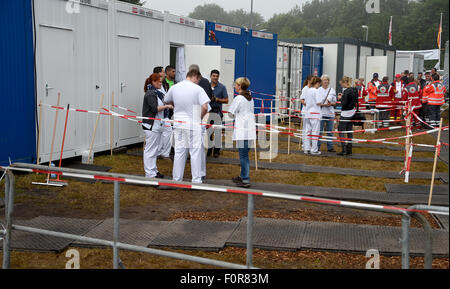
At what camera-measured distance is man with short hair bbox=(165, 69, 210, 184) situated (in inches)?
334

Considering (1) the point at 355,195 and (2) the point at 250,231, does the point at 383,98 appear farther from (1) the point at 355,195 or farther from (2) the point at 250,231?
(2) the point at 250,231

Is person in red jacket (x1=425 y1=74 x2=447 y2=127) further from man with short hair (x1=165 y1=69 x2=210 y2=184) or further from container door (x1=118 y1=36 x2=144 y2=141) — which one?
man with short hair (x1=165 y1=69 x2=210 y2=184)

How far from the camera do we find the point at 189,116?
28.1 ft

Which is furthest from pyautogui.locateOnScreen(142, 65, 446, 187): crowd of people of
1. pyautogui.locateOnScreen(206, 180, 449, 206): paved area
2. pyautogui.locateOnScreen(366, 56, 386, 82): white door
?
pyautogui.locateOnScreen(366, 56, 386, 82): white door

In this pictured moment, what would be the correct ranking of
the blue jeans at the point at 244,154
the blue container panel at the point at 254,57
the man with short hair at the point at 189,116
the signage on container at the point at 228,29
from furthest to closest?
the blue container panel at the point at 254,57
the signage on container at the point at 228,29
the blue jeans at the point at 244,154
the man with short hair at the point at 189,116

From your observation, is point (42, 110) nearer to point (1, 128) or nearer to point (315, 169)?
point (1, 128)

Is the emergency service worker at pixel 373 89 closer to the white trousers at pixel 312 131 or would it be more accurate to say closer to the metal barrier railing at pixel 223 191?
the white trousers at pixel 312 131

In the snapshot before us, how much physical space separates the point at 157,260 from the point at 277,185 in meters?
4.15

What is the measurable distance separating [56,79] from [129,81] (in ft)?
8.65

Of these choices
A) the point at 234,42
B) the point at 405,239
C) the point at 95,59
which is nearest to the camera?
the point at 405,239

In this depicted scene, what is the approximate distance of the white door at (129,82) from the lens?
12.1 meters

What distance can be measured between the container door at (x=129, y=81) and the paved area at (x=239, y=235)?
5.65 metres

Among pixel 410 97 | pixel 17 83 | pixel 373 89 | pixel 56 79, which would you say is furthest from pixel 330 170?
pixel 410 97

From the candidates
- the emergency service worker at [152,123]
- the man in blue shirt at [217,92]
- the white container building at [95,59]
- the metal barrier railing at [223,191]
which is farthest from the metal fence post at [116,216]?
the man in blue shirt at [217,92]
